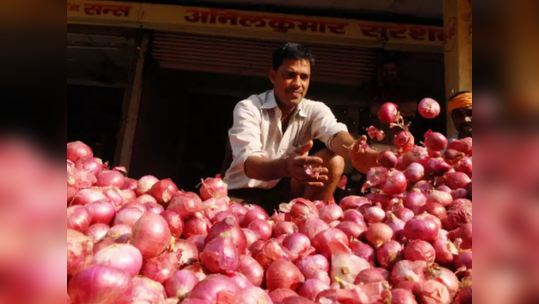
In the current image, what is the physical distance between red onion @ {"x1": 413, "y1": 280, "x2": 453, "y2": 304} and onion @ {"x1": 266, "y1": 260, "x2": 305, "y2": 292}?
30 cm

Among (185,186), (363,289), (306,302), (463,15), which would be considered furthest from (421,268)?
(185,186)

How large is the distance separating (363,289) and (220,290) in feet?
1.17

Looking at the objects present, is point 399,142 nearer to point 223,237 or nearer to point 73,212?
point 223,237

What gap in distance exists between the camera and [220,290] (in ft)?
2.97

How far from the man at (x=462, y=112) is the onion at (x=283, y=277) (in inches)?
70.9

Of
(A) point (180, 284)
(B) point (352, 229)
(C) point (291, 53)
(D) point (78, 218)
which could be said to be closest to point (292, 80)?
(C) point (291, 53)

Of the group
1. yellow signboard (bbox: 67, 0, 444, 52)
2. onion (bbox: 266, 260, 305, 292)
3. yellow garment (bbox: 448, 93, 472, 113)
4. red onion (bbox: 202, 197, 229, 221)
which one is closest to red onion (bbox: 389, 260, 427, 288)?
onion (bbox: 266, 260, 305, 292)

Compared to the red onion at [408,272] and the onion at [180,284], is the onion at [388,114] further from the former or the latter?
the onion at [180,284]

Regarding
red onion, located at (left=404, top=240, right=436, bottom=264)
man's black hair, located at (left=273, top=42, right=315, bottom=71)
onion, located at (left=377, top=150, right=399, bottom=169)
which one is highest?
man's black hair, located at (left=273, top=42, right=315, bottom=71)

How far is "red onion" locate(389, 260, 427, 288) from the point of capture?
1.11 metres

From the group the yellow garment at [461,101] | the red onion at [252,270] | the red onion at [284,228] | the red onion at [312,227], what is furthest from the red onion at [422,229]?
the yellow garment at [461,101]

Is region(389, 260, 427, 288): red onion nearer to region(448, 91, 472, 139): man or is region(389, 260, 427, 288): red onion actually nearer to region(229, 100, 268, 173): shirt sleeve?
region(229, 100, 268, 173): shirt sleeve

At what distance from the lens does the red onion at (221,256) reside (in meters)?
1.01

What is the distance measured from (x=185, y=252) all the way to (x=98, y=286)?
0.39 meters
